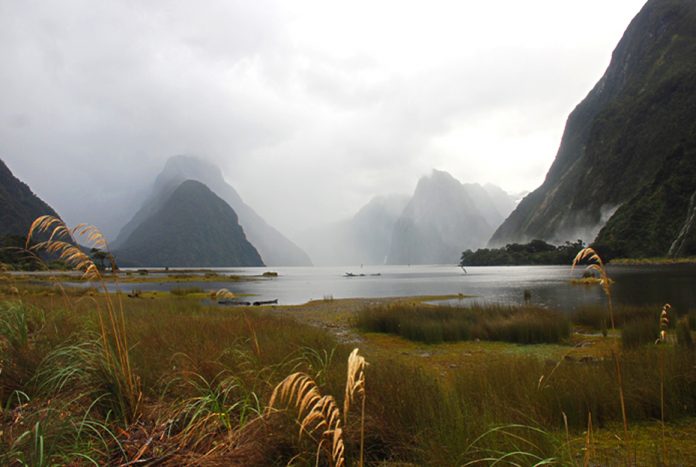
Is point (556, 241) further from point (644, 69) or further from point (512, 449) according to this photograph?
point (512, 449)

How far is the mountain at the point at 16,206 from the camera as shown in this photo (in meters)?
109

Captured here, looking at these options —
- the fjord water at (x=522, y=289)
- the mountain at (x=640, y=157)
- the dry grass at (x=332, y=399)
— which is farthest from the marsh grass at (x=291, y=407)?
the mountain at (x=640, y=157)

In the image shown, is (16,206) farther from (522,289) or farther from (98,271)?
(98,271)

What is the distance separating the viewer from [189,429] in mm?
3568

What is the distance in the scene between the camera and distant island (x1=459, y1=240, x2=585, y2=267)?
442 ft

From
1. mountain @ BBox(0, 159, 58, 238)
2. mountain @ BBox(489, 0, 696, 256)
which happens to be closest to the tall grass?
mountain @ BBox(489, 0, 696, 256)

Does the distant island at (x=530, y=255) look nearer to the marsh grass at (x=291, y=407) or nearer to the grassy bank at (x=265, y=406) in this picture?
the grassy bank at (x=265, y=406)

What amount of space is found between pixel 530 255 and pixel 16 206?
16663cm

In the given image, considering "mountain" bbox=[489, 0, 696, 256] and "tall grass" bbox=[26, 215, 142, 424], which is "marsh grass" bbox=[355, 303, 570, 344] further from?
"mountain" bbox=[489, 0, 696, 256]

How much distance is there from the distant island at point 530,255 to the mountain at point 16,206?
154802 mm

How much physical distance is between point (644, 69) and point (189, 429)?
634ft

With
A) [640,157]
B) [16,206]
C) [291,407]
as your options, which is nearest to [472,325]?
[291,407]

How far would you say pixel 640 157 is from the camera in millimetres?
125125

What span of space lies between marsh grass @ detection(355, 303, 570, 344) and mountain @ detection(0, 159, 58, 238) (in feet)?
394
